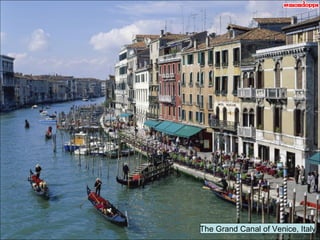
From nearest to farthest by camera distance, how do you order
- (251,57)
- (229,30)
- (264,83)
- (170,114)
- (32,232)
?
1. (32,232)
2. (264,83)
3. (251,57)
4. (229,30)
5. (170,114)

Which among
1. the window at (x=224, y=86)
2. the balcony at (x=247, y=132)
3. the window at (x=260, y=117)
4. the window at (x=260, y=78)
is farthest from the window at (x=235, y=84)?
the window at (x=260, y=117)

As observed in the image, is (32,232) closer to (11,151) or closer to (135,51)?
(11,151)

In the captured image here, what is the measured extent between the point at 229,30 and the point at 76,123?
29.9m

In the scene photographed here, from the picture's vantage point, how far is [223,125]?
26891 millimetres

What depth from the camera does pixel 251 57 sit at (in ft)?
81.3

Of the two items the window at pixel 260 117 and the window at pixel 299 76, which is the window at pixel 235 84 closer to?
the window at pixel 260 117

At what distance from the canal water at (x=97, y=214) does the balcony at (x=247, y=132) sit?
304cm

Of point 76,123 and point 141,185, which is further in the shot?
point 76,123

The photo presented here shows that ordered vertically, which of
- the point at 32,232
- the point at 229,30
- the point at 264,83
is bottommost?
the point at 32,232

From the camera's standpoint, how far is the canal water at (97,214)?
1755 cm

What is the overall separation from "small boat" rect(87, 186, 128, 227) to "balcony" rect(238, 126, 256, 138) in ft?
24.8

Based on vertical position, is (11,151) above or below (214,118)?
below

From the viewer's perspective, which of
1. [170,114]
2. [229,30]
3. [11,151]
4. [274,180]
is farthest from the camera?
[11,151]

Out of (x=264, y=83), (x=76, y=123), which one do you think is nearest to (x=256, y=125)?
(x=264, y=83)
